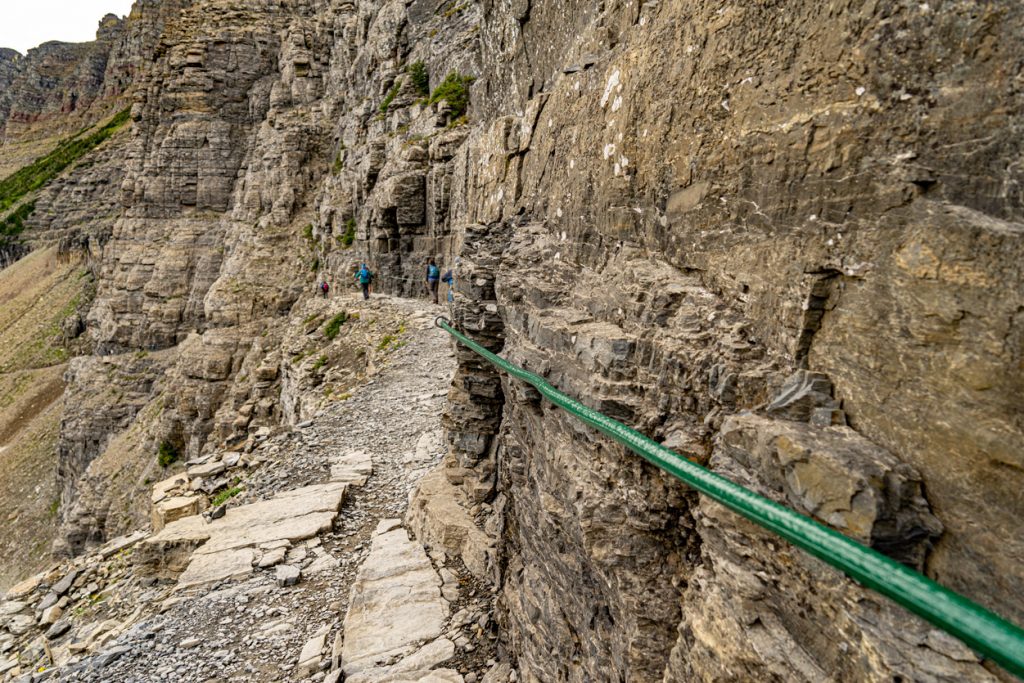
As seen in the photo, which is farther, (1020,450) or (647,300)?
(647,300)

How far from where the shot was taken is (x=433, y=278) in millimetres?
20297

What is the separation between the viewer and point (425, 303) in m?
20.9

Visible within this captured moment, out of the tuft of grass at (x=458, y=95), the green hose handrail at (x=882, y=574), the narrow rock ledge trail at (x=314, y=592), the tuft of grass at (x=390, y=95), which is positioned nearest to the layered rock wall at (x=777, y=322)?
the green hose handrail at (x=882, y=574)

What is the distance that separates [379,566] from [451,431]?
5.91 feet

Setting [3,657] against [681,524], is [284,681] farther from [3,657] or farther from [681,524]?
[3,657]

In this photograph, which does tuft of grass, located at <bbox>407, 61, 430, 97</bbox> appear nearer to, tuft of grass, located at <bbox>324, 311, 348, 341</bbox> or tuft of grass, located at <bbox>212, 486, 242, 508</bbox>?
tuft of grass, located at <bbox>324, 311, 348, 341</bbox>

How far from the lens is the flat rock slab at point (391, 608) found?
18.2 feet

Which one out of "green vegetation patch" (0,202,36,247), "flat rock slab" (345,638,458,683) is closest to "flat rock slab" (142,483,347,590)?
"flat rock slab" (345,638,458,683)

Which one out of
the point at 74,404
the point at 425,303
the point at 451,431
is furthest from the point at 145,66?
the point at 451,431

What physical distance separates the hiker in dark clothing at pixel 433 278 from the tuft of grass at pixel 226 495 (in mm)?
10847

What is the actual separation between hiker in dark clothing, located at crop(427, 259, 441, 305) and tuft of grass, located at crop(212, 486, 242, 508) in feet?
35.6

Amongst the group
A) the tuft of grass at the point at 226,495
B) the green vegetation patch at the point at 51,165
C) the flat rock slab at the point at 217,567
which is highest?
the green vegetation patch at the point at 51,165

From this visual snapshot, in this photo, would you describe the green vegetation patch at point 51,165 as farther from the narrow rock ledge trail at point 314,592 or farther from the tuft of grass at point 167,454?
the narrow rock ledge trail at point 314,592

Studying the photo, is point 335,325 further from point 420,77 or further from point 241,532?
point 241,532
